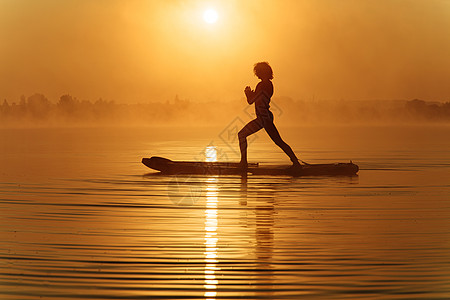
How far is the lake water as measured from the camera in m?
7.19

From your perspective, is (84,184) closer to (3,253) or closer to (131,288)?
(3,253)

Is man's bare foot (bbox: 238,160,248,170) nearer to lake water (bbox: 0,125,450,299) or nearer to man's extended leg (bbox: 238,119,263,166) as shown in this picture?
man's extended leg (bbox: 238,119,263,166)

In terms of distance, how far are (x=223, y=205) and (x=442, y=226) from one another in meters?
3.36

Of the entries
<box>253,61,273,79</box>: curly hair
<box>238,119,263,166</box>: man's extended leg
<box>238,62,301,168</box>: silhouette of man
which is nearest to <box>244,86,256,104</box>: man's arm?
<box>238,62,301,168</box>: silhouette of man

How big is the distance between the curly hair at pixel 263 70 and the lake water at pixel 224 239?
7.01ft

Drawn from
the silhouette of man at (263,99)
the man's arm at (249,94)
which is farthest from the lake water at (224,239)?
the man's arm at (249,94)

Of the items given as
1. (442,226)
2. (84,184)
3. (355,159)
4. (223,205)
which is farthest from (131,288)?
(355,159)

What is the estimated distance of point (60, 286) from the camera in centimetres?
716

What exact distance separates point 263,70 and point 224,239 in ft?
28.0

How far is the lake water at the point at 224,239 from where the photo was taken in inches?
283

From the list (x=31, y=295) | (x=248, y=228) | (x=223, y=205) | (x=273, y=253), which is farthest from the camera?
(x=223, y=205)

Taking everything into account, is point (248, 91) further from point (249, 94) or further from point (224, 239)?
point (224, 239)

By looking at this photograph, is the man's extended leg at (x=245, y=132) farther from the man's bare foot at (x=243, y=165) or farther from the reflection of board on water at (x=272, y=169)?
the reflection of board on water at (x=272, y=169)

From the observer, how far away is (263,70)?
17578mm
